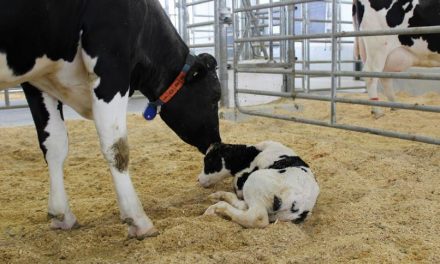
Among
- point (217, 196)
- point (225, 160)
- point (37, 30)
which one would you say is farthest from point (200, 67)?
point (37, 30)

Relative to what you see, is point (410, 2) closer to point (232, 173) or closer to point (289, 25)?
point (289, 25)

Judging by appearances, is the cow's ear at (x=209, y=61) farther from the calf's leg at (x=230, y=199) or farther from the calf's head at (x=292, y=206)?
the calf's head at (x=292, y=206)

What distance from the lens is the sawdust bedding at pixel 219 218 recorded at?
2127mm

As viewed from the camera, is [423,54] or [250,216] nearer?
[250,216]

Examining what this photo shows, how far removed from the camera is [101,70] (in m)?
2.21

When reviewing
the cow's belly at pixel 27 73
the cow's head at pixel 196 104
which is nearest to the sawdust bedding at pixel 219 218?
the cow's head at pixel 196 104

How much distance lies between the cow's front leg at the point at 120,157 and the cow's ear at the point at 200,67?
703mm

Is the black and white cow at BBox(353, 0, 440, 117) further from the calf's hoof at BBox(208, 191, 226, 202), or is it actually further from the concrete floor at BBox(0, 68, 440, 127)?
the calf's hoof at BBox(208, 191, 226, 202)

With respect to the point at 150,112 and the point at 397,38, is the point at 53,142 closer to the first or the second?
the point at 150,112

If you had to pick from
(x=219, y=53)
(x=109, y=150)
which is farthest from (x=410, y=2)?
(x=109, y=150)

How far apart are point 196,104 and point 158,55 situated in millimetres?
415

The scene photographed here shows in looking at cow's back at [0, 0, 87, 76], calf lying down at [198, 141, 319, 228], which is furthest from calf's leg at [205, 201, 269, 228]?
cow's back at [0, 0, 87, 76]

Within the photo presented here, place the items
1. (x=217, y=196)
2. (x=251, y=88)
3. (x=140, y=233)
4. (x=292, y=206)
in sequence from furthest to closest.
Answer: (x=251, y=88), (x=217, y=196), (x=292, y=206), (x=140, y=233)

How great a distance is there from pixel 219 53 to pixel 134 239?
16.3 ft
